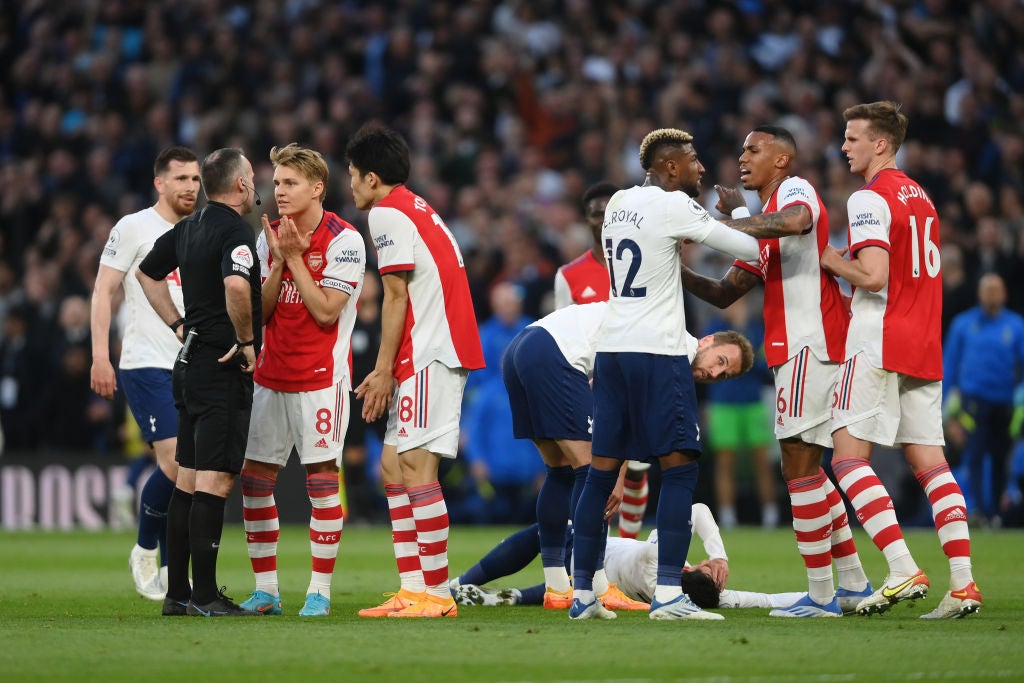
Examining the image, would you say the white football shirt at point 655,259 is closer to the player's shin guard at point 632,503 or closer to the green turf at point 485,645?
the green turf at point 485,645

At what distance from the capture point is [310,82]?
74.2ft

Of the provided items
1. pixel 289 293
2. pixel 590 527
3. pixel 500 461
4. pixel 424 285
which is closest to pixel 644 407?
pixel 590 527

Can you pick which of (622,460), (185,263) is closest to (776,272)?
(622,460)

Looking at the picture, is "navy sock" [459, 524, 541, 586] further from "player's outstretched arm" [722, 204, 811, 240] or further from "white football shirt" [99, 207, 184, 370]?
"white football shirt" [99, 207, 184, 370]

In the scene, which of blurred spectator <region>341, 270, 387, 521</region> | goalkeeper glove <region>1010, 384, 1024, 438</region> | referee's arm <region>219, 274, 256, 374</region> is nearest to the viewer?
referee's arm <region>219, 274, 256, 374</region>

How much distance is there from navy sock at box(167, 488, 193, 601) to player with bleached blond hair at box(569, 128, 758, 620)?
2.04m

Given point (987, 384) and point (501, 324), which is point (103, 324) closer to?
point (501, 324)

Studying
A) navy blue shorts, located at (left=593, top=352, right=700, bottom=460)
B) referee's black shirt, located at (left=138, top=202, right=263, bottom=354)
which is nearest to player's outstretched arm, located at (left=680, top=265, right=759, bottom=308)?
navy blue shorts, located at (left=593, top=352, right=700, bottom=460)

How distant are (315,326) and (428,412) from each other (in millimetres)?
794

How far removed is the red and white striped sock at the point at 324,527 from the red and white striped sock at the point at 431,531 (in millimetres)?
477

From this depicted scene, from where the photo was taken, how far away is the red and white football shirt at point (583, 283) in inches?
376

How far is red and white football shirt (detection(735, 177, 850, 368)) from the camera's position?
7.71 metres

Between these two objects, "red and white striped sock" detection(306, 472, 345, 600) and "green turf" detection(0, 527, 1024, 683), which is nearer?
"green turf" detection(0, 527, 1024, 683)

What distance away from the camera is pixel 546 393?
8164 millimetres
